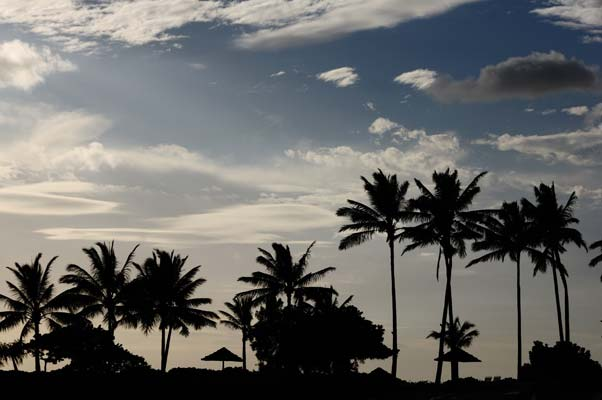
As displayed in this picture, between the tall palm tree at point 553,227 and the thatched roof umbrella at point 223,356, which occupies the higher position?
the tall palm tree at point 553,227

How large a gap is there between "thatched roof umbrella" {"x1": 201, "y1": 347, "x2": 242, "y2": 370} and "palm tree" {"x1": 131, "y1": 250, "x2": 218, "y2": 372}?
2179mm

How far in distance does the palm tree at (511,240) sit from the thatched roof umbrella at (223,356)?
20454 millimetres

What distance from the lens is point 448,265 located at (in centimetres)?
5672

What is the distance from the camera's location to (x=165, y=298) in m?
63.2

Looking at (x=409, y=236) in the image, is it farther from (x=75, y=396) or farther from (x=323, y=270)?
(x=75, y=396)

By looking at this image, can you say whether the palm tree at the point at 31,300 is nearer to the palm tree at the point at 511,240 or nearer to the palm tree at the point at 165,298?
the palm tree at the point at 165,298

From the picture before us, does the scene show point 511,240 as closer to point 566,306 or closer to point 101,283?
point 566,306

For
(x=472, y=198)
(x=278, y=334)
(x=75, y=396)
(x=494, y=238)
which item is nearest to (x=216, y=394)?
(x=75, y=396)

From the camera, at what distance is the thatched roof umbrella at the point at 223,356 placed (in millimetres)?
64875

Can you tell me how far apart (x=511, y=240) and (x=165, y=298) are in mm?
26867

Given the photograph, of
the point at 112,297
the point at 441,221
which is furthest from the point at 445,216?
the point at 112,297

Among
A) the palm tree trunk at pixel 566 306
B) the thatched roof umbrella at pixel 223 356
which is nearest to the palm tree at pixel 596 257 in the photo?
the palm tree trunk at pixel 566 306

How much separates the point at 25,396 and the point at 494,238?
38.9 m

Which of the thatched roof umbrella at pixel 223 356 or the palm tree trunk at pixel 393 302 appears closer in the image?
the palm tree trunk at pixel 393 302
